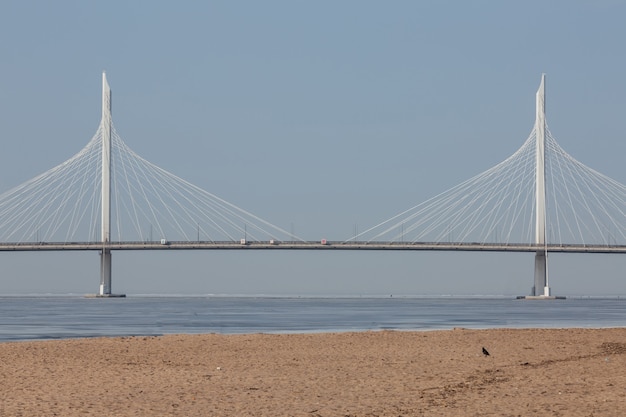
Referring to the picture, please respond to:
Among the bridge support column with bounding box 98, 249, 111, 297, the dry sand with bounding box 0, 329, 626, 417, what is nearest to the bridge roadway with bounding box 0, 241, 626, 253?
the bridge support column with bounding box 98, 249, 111, 297

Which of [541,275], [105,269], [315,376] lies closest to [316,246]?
[105,269]

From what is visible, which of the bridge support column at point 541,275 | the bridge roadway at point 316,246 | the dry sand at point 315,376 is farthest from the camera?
the bridge support column at point 541,275

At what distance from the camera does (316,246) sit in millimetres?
82750

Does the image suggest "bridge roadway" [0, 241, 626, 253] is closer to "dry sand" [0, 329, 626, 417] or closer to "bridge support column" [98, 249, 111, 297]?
"bridge support column" [98, 249, 111, 297]

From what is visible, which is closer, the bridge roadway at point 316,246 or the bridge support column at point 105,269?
the bridge roadway at point 316,246

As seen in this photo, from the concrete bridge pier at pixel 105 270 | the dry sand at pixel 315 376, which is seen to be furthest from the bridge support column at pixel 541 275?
the dry sand at pixel 315 376

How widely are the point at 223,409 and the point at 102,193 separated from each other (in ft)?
239

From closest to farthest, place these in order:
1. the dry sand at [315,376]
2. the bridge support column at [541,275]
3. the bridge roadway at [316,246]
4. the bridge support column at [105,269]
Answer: the dry sand at [315,376]
the bridge roadway at [316,246]
the bridge support column at [541,275]
the bridge support column at [105,269]

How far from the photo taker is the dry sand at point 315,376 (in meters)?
14.0

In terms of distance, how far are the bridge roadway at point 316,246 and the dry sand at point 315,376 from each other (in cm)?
5534

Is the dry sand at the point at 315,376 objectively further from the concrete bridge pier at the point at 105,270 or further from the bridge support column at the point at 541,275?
the concrete bridge pier at the point at 105,270

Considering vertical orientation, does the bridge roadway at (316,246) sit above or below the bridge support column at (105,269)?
above

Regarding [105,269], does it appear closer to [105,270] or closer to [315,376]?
[105,270]

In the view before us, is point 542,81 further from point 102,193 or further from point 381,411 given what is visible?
point 381,411
